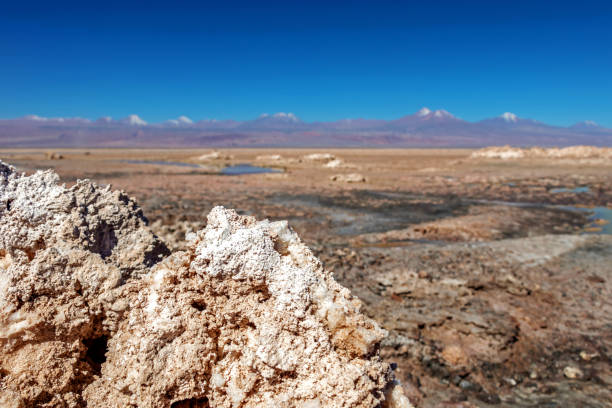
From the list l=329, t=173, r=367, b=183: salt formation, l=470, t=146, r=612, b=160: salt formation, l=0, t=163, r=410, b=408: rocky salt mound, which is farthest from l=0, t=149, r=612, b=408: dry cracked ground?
l=470, t=146, r=612, b=160: salt formation

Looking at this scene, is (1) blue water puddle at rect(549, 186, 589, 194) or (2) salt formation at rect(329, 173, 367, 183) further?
(2) salt formation at rect(329, 173, 367, 183)

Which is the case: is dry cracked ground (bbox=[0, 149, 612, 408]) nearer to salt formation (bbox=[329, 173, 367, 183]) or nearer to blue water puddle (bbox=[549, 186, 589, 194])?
blue water puddle (bbox=[549, 186, 589, 194])

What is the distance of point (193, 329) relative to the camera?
2.00 metres

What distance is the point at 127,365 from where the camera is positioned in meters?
1.94

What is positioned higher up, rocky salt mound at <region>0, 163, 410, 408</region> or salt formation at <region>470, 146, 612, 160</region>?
salt formation at <region>470, 146, 612, 160</region>

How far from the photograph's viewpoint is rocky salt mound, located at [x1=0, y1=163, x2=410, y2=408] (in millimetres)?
1905

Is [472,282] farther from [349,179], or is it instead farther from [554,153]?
[554,153]

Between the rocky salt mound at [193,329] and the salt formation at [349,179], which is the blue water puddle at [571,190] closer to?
the salt formation at [349,179]

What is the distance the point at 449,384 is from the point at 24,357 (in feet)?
12.9

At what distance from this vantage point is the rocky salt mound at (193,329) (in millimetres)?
1905

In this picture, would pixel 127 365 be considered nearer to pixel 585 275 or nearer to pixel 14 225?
pixel 14 225

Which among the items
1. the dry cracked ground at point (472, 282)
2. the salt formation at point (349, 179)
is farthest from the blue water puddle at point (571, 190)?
the salt formation at point (349, 179)

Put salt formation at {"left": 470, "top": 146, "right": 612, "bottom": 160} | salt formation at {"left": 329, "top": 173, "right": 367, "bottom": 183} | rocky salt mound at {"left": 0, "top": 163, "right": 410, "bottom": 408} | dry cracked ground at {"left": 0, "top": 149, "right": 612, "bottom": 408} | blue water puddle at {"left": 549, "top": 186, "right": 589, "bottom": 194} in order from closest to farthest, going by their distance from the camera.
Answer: rocky salt mound at {"left": 0, "top": 163, "right": 410, "bottom": 408} < dry cracked ground at {"left": 0, "top": 149, "right": 612, "bottom": 408} < blue water puddle at {"left": 549, "top": 186, "right": 589, "bottom": 194} < salt formation at {"left": 329, "top": 173, "right": 367, "bottom": 183} < salt formation at {"left": 470, "top": 146, "right": 612, "bottom": 160}

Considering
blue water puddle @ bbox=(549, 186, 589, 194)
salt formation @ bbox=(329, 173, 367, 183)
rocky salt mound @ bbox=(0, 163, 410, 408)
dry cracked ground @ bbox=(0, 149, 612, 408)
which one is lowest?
dry cracked ground @ bbox=(0, 149, 612, 408)
